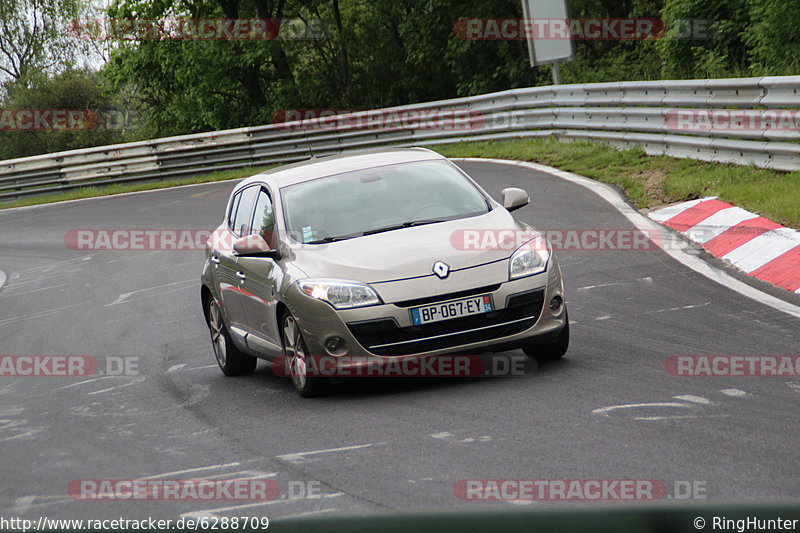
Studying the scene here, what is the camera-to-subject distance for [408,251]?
7.05 m

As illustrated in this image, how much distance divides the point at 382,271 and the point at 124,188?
23.4m

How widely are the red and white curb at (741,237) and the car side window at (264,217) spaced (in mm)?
3977

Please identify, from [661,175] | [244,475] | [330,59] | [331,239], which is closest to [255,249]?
[331,239]

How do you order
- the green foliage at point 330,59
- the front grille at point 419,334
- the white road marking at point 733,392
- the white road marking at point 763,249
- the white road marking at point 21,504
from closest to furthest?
1. the white road marking at point 21,504
2. the white road marking at point 733,392
3. the front grille at point 419,334
4. the white road marking at point 763,249
5. the green foliage at point 330,59

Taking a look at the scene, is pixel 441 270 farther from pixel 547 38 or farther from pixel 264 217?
pixel 547 38

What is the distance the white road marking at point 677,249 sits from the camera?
27.5 feet

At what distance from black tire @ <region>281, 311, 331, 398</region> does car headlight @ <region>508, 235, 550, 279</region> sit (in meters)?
1.36

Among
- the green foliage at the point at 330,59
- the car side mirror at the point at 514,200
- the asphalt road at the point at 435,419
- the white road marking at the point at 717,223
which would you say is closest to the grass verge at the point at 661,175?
the white road marking at the point at 717,223

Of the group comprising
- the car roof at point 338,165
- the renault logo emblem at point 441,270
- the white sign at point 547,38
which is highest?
the white sign at point 547,38

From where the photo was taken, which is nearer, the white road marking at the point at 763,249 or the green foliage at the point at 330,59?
the white road marking at the point at 763,249

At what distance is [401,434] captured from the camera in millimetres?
5816

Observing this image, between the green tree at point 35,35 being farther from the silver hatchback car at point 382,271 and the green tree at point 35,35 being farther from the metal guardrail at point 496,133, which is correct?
the silver hatchback car at point 382,271

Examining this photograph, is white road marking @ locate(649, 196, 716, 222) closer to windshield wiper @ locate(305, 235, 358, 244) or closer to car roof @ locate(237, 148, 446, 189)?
car roof @ locate(237, 148, 446, 189)

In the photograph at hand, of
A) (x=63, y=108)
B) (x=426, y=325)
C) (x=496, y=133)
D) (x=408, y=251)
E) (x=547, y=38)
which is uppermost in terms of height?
(x=547, y=38)
